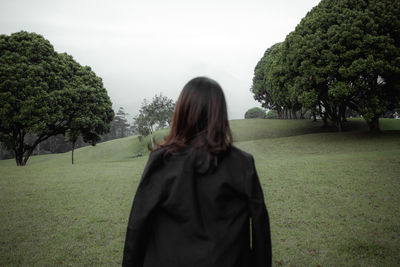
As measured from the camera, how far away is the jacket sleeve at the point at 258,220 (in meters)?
1.98

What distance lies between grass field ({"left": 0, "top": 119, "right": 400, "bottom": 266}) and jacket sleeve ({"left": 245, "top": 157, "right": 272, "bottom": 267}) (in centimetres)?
38

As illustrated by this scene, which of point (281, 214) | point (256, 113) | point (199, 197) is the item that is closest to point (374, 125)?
point (281, 214)

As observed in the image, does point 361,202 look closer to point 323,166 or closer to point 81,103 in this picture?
point 323,166

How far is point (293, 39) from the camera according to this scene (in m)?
22.8

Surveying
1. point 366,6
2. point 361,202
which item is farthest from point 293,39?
point 361,202

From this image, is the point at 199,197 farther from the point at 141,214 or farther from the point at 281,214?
the point at 281,214

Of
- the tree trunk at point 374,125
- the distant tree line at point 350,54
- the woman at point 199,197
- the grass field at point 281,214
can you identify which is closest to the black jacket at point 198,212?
the woman at point 199,197

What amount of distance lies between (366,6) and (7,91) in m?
30.3

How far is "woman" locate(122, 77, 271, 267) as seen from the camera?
1927 mm

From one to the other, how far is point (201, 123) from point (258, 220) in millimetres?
976

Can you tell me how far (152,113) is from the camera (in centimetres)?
4516

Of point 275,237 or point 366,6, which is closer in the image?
point 275,237

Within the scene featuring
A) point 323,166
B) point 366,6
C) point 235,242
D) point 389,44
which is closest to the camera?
point 235,242

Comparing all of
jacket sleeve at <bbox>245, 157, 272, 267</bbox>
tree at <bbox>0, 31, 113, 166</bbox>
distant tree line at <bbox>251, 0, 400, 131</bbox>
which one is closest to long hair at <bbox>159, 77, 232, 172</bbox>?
jacket sleeve at <bbox>245, 157, 272, 267</bbox>
